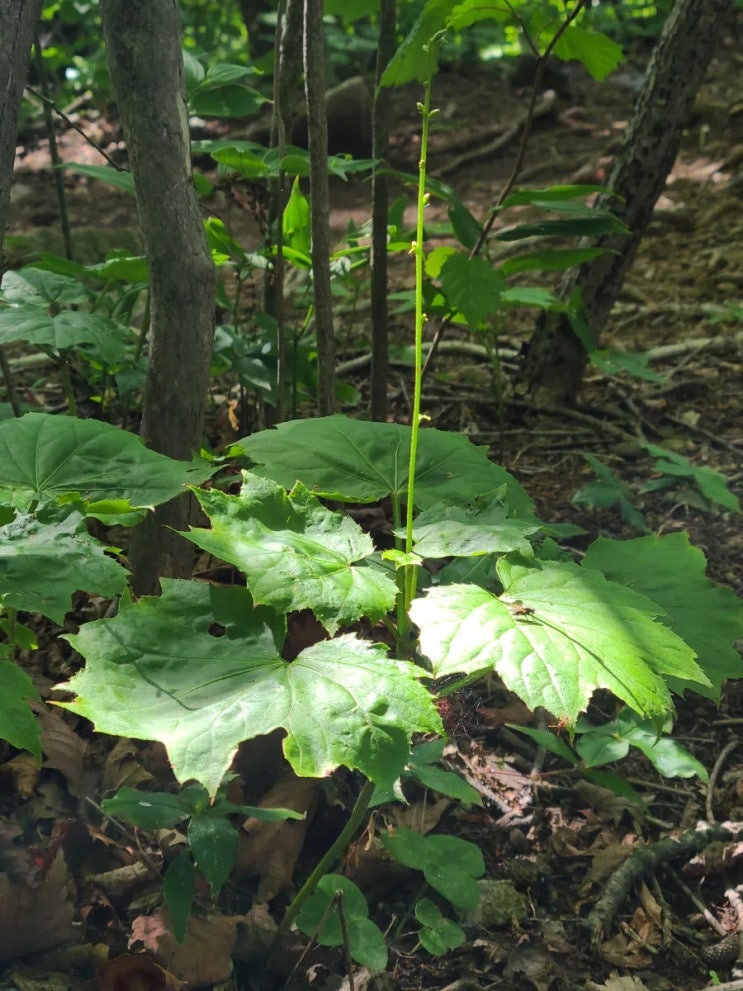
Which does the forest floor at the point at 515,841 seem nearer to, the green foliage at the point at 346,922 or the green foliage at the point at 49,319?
the green foliage at the point at 346,922

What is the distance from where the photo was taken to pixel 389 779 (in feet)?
3.18

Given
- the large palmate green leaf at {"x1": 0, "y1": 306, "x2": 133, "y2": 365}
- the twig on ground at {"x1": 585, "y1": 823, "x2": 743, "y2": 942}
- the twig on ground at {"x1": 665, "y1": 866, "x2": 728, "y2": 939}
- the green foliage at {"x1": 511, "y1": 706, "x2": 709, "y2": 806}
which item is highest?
the large palmate green leaf at {"x1": 0, "y1": 306, "x2": 133, "y2": 365}

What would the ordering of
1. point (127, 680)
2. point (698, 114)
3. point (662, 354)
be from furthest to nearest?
1. point (698, 114)
2. point (662, 354)
3. point (127, 680)

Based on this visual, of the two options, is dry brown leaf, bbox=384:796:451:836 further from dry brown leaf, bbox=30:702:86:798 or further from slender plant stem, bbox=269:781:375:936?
dry brown leaf, bbox=30:702:86:798

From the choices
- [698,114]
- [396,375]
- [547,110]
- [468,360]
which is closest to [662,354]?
[468,360]

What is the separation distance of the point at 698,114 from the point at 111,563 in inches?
288

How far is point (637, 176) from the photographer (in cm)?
323

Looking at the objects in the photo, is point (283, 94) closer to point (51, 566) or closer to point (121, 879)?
point (51, 566)

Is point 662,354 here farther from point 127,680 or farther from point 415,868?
point 127,680

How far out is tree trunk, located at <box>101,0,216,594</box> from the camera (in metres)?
1.67

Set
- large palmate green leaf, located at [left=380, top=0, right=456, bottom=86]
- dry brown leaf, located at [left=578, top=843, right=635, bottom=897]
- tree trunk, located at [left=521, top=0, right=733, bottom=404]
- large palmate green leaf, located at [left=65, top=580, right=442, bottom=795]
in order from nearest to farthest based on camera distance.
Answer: large palmate green leaf, located at [left=65, top=580, right=442, bottom=795], large palmate green leaf, located at [left=380, top=0, right=456, bottom=86], dry brown leaf, located at [left=578, top=843, right=635, bottom=897], tree trunk, located at [left=521, top=0, right=733, bottom=404]

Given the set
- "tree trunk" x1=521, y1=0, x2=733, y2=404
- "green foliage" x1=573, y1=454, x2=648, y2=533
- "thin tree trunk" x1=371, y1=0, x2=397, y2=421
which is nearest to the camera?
"thin tree trunk" x1=371, y1=0, x2=397, y2=421

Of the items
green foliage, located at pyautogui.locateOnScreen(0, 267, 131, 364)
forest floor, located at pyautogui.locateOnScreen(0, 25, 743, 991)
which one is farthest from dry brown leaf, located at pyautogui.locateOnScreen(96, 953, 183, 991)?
green foliage, located at pyautogui.locateOnScreen(0, 267, 131, 364)

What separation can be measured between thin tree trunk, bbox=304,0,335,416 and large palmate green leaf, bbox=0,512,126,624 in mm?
996
